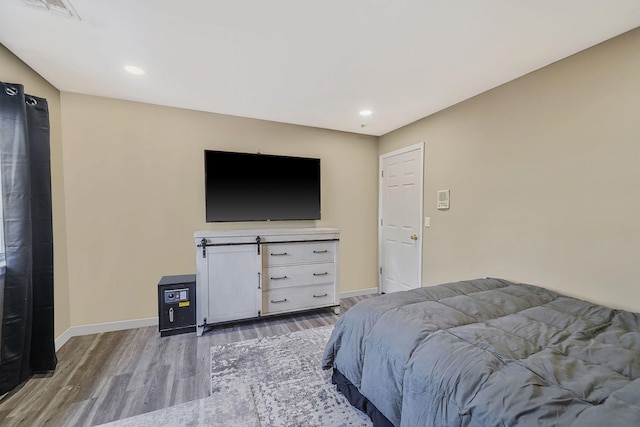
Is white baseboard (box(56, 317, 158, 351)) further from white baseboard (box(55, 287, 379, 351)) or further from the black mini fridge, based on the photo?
the black mini fridge

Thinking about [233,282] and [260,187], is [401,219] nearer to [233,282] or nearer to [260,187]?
[260,187]

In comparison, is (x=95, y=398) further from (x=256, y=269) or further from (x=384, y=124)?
(x=384, y=124)

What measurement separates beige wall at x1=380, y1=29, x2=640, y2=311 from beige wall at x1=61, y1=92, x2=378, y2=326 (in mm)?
2358

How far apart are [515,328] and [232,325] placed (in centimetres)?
267

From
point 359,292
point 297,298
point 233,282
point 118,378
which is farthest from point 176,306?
point 359,292

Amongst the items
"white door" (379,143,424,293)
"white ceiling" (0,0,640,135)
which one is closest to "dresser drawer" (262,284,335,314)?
"white door" (379,143,424,293)

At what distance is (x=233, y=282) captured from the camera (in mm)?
2965

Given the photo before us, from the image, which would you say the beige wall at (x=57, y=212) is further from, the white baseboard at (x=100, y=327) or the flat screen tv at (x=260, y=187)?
the flat screen tv at (x=260, y=187)

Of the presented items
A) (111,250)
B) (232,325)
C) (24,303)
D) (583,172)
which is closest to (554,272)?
(583,172)

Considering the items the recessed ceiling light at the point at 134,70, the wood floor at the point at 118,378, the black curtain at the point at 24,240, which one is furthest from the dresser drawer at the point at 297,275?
the recessed ceiling light at the point at 134,70

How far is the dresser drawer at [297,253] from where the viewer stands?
3.13 m

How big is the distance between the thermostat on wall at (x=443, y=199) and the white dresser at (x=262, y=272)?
1272 mm

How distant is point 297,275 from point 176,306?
1.30 meters

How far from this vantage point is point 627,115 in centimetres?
182
